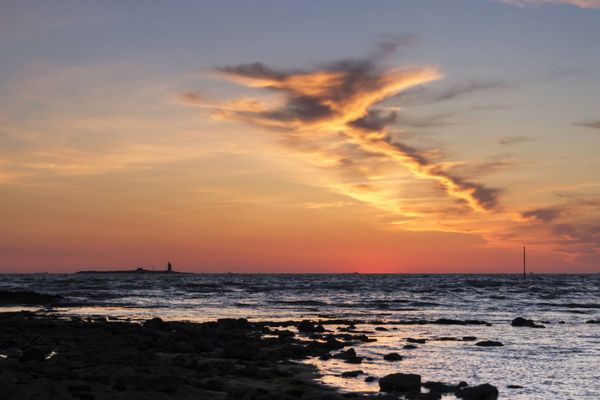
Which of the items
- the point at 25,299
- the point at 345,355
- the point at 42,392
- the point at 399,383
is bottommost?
the point at 25,299

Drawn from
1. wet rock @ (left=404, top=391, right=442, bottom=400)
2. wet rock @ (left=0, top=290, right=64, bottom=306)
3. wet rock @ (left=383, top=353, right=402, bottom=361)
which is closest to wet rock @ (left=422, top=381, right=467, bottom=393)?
wet rock @ (left=404, top=391, right=442, bottom=400)

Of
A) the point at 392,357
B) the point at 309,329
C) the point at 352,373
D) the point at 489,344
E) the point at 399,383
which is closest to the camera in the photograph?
the point at 399,383

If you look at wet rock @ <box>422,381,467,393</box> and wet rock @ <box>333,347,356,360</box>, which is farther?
wet rock @ <box>333,347,356,360</box>

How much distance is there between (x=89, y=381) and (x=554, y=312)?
44.3m

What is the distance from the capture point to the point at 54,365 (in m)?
16.1

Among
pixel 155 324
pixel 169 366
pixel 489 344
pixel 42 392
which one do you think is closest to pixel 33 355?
pixel 169 366

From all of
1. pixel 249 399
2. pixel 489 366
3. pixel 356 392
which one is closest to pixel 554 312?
pixel 489 366

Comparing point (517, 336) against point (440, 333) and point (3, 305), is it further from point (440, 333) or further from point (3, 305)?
point (3, 305)

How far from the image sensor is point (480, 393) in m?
15.4

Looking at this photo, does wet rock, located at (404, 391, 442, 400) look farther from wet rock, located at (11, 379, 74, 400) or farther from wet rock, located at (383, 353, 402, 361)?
wet rock, located at (11, 379, 74, 400)

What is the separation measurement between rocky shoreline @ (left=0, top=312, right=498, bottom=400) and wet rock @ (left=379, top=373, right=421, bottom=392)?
0.03m

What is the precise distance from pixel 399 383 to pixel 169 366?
6.55 meters

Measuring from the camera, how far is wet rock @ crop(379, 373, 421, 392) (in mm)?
16188

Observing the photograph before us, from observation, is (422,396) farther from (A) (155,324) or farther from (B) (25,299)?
(B) (25,299)
